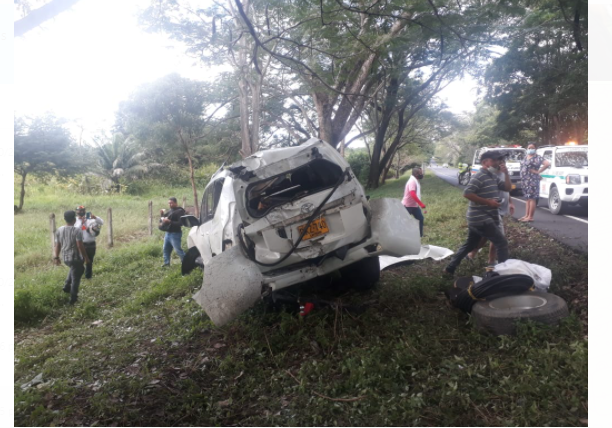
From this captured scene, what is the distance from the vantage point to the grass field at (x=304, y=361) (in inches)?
108

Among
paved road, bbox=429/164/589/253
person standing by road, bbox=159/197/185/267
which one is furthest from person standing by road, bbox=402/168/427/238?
person standing by road, bbox=159/197/185/267

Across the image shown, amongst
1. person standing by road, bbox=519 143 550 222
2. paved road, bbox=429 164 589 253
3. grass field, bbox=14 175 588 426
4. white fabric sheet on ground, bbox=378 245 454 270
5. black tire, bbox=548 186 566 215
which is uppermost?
person standing by road, bbox=519 143 550 222

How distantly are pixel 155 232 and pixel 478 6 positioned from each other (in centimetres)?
756

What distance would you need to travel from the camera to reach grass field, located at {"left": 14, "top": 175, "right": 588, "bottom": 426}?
2.73 metres

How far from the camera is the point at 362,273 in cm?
477

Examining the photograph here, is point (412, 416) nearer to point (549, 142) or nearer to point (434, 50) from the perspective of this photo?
point (434, 50)

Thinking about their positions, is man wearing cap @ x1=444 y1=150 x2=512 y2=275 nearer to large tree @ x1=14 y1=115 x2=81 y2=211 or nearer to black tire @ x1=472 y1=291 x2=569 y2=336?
black tire @ x1=472 y1=291 x2=569 y2=336

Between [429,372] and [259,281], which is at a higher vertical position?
[259,281]

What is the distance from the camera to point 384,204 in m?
4.28

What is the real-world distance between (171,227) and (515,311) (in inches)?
238

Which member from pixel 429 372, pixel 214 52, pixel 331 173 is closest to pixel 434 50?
pixel 214 52

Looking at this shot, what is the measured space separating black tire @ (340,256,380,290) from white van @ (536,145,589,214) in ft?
18.3

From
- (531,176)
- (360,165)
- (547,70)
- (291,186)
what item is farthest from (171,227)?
(360,165)

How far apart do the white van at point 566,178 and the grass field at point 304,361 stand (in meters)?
3.31
